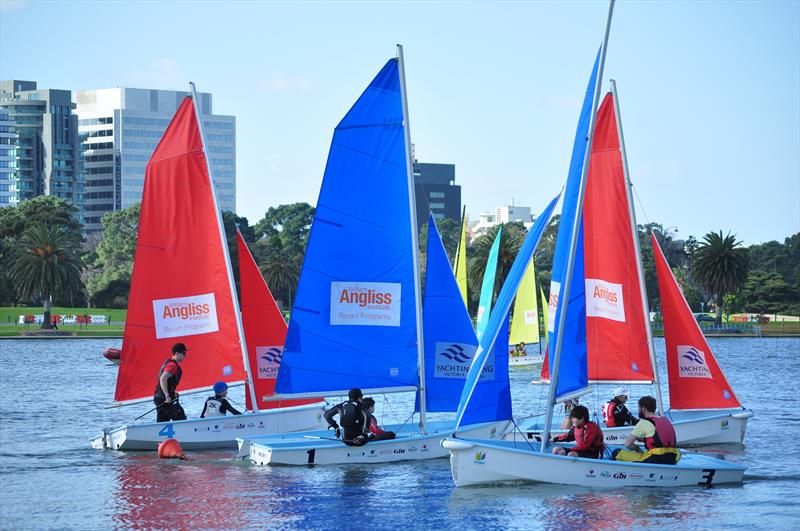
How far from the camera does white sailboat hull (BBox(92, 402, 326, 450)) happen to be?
98.9 feet

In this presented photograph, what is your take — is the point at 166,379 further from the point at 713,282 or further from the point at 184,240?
the point at 713,282

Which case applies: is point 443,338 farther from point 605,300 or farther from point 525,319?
point 525,319

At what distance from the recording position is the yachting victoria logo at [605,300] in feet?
101

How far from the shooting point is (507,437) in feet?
92.6

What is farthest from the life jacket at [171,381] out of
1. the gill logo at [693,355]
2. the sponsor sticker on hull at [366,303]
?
the gill logo at [693,355]

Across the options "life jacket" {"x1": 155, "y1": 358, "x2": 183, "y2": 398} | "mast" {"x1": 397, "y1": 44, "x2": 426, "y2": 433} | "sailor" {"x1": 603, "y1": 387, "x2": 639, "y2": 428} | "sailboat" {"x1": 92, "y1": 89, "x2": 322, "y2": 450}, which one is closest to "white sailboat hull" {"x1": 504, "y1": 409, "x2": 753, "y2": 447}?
"sailor" {"x1": 603, "y1": 387, "x2": 639, "y2": 428}

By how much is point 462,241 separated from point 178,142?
79.0 ft

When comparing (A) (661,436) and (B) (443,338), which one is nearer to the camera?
(A) (661,436)

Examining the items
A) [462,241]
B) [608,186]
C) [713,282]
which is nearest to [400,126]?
[608,186]

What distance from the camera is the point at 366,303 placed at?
92.0ft

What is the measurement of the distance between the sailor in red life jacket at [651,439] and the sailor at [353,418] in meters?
5.41

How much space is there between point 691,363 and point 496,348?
852cm

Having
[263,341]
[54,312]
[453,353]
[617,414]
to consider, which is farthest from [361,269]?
[54,312]

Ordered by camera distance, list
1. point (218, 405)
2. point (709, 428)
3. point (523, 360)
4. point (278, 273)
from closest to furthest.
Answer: point (218, 405)
point (709, 428)
point (523, 360)
point (278, 273)
